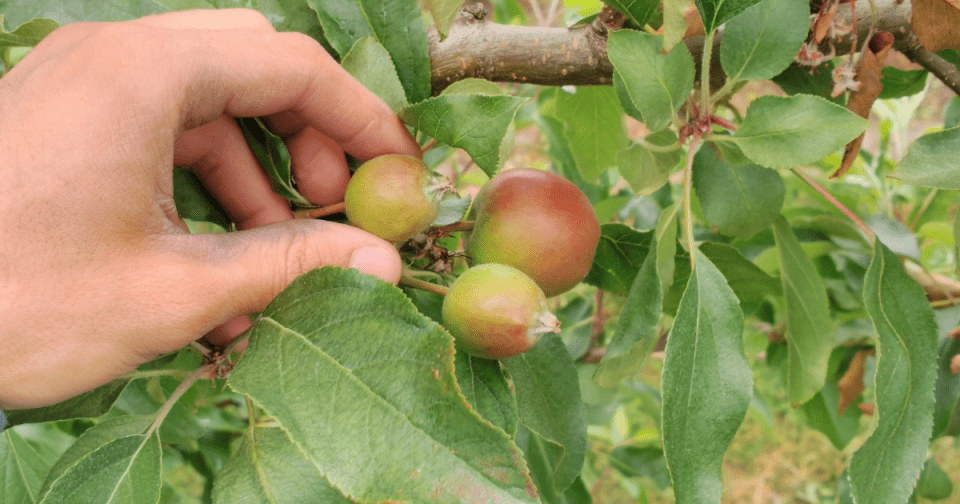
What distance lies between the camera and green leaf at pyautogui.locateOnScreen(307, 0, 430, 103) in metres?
0.74

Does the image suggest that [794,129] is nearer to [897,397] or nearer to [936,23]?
[936,23]

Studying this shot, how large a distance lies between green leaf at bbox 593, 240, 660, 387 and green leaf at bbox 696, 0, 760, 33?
0.83 ft

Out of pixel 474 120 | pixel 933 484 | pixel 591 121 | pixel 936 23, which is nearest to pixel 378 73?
pixel 474 120

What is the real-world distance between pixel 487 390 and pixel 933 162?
537 mm

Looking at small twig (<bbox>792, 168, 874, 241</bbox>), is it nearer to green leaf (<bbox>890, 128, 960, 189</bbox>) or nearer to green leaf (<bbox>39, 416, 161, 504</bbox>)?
green leaf (<bbox>890, 128, 960, 189</bbox>)

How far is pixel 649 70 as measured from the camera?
0.68 meters

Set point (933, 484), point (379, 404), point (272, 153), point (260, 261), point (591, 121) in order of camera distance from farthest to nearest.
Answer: point (933, 484)
point (591, 121)
point (272, 153)
point (260, 261)
point (379, 404)

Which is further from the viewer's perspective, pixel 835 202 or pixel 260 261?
pixel 835 202

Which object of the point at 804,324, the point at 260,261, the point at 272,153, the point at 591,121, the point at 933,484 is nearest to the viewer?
the point at 260,261

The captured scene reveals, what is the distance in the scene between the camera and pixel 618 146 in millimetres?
1161

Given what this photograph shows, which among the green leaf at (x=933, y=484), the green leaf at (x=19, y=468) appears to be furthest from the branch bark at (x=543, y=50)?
the green leaf at (x=933, y=484)

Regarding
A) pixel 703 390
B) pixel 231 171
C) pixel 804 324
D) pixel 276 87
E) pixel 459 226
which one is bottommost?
pixel 804 324

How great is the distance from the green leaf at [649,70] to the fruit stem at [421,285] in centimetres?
30

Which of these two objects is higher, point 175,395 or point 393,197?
point 393,197
